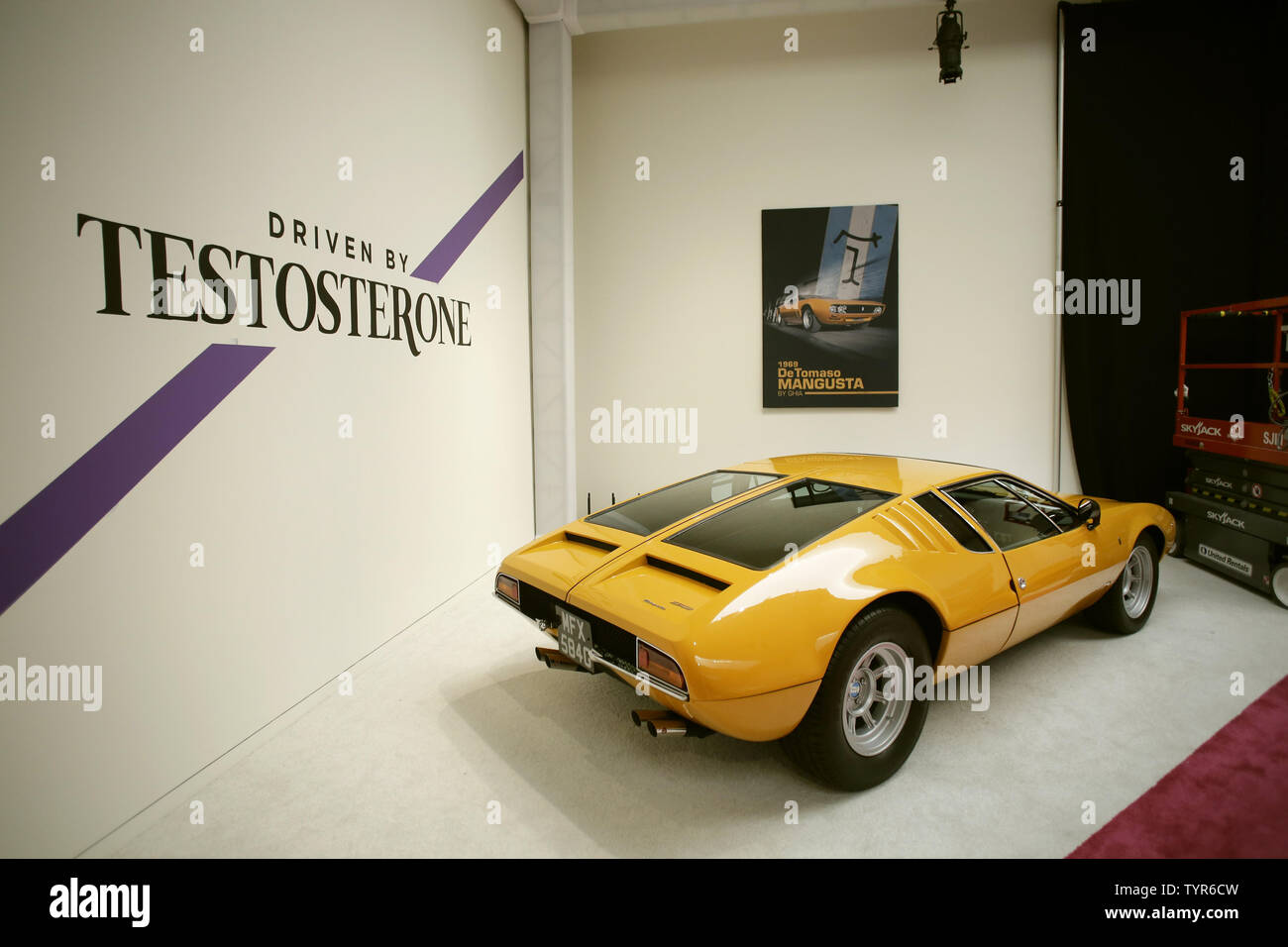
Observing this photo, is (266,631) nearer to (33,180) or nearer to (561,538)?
(561,538)

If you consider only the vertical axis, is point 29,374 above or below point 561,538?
above

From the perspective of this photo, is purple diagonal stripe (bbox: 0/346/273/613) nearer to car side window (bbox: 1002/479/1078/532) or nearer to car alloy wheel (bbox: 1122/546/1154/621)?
car side window (bbox: 1002/479/1078/532)

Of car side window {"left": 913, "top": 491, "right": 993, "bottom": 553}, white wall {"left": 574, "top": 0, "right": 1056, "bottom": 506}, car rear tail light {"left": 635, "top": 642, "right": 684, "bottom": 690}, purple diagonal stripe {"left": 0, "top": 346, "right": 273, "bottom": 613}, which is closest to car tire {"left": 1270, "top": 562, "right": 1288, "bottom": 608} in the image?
white wall {"left": 574, "top": 0, "right": 1056, "bottom": 506}

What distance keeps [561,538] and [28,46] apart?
2.02 meters

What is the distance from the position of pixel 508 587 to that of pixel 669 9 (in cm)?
471

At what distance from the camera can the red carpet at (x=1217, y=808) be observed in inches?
71.4

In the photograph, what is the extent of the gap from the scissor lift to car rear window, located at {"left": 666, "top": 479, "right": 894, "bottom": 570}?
2.96 meters

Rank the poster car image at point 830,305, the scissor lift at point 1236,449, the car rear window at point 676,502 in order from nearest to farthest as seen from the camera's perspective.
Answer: the car rear window at point 676,502, the scissor lift at point 1236,449, the poster car image at point 830,305

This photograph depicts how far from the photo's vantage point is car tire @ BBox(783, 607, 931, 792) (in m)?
1.91

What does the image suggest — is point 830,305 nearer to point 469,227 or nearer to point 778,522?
point 469,227

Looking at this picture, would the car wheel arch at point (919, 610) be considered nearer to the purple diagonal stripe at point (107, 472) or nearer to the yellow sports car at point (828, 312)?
the purple diagonal stripe at point (107, 472)

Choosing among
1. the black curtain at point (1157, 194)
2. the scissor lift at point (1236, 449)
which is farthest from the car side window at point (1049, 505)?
the black curtain at point (1157, 194)

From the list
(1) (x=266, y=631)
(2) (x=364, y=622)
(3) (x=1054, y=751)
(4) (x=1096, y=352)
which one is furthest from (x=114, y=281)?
(4) (x=1096, y=352)

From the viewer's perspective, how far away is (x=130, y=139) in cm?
197
